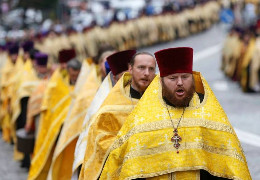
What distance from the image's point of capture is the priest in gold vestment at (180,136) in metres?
4.96

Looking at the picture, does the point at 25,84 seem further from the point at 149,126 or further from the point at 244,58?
the point at 244,58

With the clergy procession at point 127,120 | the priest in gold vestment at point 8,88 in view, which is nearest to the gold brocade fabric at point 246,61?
the priest in gold vestment at point 8,88

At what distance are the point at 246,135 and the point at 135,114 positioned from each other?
7034 mm

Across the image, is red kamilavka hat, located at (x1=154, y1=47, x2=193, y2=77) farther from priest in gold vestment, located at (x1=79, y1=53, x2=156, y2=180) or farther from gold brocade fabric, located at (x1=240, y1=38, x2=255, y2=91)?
gold brocade fabric, located at (x1=240, y1=38, x2=255, y2=91)

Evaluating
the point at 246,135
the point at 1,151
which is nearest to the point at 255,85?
the point at 246,135

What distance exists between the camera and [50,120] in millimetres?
9773

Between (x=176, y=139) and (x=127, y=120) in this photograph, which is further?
(x=127, y=120)

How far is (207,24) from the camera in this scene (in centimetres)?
4194

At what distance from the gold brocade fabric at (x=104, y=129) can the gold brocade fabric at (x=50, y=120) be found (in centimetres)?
346

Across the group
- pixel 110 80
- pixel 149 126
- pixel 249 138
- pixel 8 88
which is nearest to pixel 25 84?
pixel 8 88

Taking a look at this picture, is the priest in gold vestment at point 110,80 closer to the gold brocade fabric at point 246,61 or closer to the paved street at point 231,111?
the paved street at point 231,111

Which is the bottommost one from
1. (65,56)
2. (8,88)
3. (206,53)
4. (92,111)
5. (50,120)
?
(206,53)

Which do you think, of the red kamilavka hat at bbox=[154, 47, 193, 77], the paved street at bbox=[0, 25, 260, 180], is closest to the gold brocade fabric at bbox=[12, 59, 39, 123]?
the paved street at bbox=[0, 25, 260, 180]

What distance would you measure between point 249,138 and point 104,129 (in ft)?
20.1
